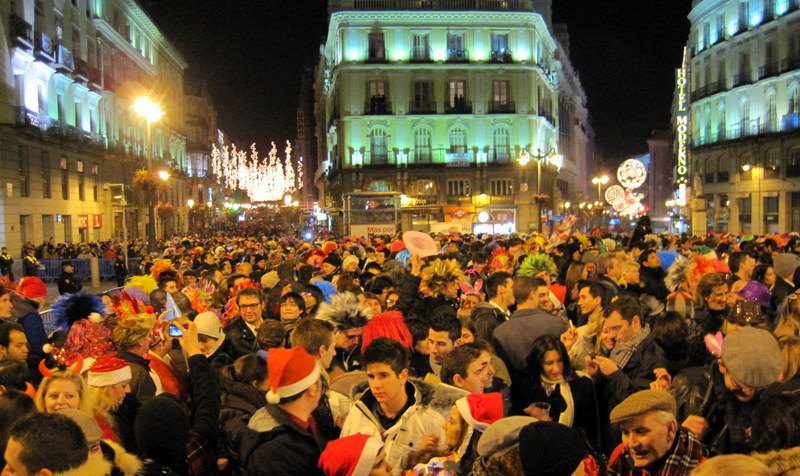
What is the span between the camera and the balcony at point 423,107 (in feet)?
166

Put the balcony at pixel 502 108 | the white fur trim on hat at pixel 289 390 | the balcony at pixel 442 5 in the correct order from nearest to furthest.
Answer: the white fur trim on hat at pixel 289 390 < the balcony at pixel 442 5 < the balcony at pixel 502 108

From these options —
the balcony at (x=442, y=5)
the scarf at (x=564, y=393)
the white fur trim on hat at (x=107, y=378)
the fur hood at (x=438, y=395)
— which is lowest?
the scarf at (x=564, y=393)

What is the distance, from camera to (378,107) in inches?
1980

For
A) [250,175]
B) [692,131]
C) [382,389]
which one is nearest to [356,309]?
[382,389]

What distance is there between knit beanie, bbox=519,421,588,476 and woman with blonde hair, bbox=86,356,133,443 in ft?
8.09

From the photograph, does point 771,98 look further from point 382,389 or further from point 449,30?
point 382,389

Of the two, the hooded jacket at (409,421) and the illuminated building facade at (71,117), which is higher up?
the illuminated building facade at (71,117)

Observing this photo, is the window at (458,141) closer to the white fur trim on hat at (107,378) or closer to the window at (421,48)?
the window at (421,48)

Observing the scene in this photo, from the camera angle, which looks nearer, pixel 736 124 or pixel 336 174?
pixel 736 124

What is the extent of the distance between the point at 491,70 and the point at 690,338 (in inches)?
1877

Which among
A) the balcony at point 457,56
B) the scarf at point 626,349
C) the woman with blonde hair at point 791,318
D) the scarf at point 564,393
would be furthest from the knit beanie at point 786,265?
the balcony at point 457,56

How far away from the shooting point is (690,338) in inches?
210

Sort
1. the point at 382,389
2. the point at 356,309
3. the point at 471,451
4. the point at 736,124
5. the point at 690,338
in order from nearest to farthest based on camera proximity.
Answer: the point at 471,451, the point at 382,389, the point at 690,338, the point at 356,309, the point at 736,124

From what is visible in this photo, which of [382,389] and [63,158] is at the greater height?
[63,158]
